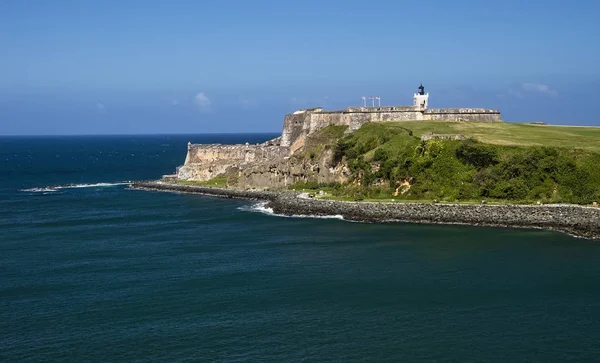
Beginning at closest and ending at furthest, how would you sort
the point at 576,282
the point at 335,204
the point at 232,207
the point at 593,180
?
the point at 576,282, the point at 593,180, the point at 335,204, the point at 232,207

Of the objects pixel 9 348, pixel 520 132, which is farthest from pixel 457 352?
pixel 520 132

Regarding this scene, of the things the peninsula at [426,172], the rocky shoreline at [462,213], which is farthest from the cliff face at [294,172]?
the rocky shoreline at [462,213]

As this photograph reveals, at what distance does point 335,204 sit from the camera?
2175 inches

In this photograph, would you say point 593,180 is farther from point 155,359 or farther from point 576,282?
point 155,359

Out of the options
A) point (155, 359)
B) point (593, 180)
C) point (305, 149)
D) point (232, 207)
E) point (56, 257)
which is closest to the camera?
point (155, 359)

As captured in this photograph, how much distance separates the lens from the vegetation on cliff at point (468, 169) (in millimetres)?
50081

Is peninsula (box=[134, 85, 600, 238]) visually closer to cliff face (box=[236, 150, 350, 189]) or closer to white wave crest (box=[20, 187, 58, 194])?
cliff face (box=[236, 150, 350, 189])

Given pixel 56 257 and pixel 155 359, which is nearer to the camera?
pixel 155 359

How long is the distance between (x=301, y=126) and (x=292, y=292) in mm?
51648

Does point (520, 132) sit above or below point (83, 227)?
above

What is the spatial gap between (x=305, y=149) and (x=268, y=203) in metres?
13.0

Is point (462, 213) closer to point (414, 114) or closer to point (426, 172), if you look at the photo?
point (426, 172)

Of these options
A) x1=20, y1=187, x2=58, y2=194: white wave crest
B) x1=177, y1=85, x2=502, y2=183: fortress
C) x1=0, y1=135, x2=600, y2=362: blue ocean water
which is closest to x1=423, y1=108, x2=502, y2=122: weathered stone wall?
x1=177, y1=85, x2=502, y2=183: fortress

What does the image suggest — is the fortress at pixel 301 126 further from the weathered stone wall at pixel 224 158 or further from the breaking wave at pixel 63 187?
the breaking wave at pixel 63 187
